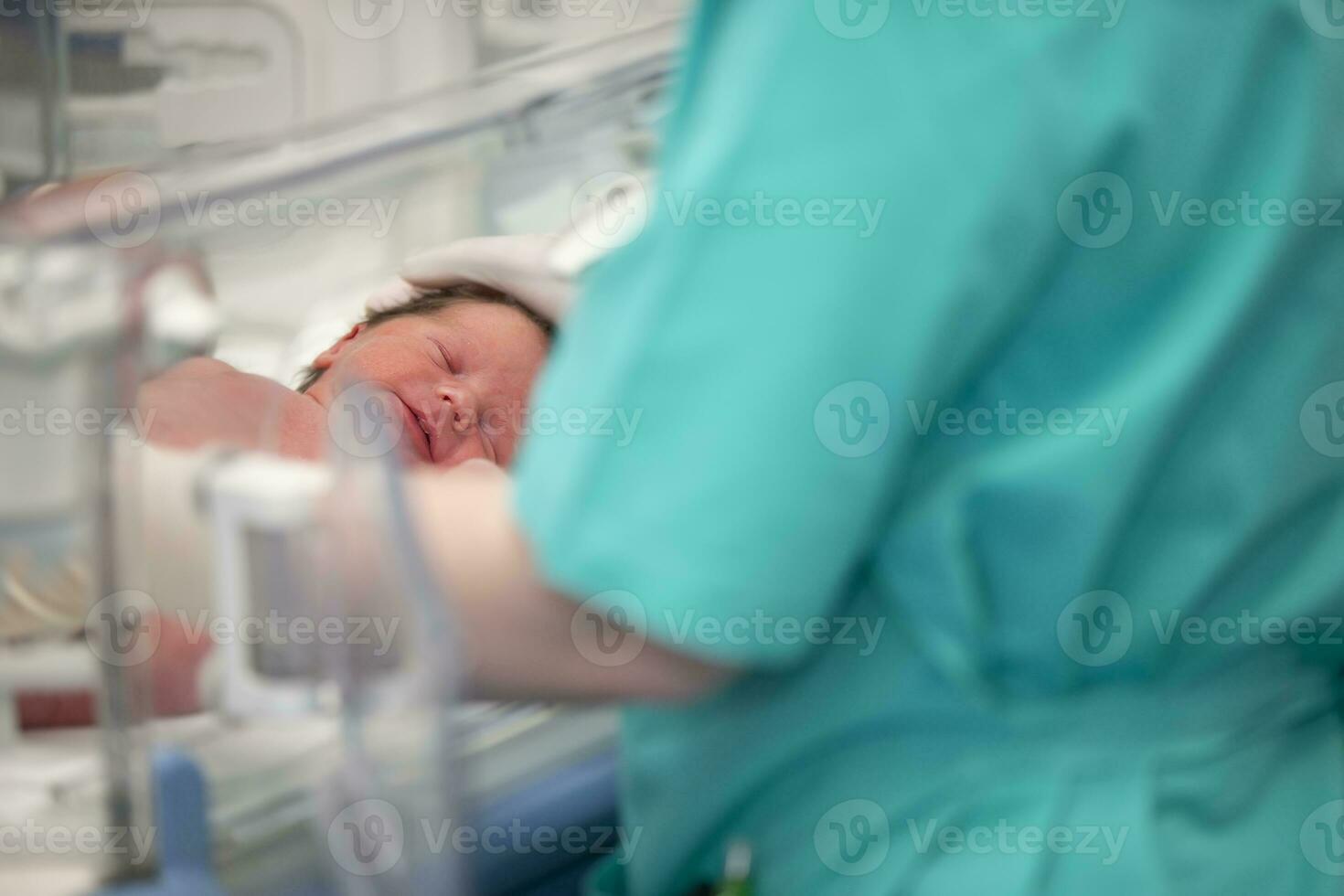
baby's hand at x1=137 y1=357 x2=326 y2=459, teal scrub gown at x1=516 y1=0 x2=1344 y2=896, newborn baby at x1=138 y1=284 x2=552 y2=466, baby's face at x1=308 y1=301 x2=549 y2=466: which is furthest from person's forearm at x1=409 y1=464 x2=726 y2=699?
baby's face at x1=308 y1=301 x2=549 y2=466

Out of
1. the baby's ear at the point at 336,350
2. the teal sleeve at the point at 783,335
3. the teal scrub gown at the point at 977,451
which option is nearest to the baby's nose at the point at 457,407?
the baby's ear at the point at 336,350

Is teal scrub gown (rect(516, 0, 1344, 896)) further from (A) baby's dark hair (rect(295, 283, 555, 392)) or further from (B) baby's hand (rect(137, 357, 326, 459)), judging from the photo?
(A) baby's dark hair (rect(295, 283, 555, 392))

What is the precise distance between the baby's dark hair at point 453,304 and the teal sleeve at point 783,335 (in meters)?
0.79

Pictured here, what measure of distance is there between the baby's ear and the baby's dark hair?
0.01 m

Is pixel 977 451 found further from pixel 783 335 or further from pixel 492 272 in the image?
pixel 492 272

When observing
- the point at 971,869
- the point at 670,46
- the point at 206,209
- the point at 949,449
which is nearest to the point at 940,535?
the point at 949,449

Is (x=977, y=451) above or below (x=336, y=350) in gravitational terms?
above

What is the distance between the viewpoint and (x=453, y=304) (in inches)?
49.5

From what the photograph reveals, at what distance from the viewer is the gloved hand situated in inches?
48.3

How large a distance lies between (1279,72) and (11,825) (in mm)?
628

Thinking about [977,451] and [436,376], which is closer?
[977,451]

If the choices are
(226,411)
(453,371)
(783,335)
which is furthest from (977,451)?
(453,371)

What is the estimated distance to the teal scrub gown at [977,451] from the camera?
46 cm

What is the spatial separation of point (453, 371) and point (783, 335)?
2.50ft
